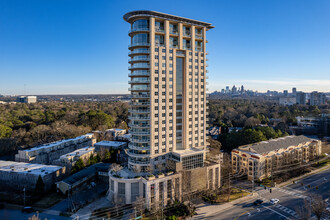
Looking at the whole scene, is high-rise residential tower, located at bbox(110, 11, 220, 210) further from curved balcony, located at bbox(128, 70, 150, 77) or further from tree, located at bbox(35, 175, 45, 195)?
tree, located at bbox(35, 175, 45, 195)

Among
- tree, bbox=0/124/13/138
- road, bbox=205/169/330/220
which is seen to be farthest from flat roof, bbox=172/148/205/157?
tree, bbox=0/124/13/138

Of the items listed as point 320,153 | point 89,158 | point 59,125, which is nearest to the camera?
point 89,158

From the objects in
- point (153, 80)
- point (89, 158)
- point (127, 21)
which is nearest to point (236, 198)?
point (153, 80)

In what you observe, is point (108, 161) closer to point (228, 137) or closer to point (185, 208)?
point (185, 208)

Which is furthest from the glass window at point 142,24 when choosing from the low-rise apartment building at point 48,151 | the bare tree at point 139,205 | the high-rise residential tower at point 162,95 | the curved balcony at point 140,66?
the low-rise apartment building at point 48,151

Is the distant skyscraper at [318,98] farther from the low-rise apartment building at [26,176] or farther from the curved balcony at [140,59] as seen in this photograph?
the low-rise apartment building at [26,176]

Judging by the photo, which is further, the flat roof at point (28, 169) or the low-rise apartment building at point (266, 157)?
the low-rise apartment building at point (266, 157)

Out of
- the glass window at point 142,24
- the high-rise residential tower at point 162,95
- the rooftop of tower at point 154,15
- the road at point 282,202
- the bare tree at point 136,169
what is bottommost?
the road at point 282,202
